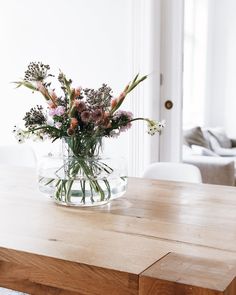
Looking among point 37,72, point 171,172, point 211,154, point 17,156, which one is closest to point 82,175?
point 37,72

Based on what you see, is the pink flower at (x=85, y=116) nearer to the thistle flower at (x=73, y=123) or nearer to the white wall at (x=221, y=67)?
the thistle flower at (x=73, y=123)

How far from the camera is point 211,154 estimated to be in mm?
4457

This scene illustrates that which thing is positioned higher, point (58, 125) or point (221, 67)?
point (221, 67)

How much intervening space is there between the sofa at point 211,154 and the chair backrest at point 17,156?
5.20ft

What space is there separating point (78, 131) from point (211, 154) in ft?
9.84

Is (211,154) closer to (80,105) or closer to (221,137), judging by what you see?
(221,137)

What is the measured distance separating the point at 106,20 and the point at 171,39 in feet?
1.52

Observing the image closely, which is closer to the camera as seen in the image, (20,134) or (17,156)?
(20,134)

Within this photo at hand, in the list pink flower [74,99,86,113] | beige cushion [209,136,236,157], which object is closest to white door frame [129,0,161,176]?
pink flower [74,99,86,113]

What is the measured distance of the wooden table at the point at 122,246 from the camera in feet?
3.51

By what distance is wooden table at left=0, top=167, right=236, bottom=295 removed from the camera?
1.07 meters

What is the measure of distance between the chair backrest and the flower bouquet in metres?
1.22

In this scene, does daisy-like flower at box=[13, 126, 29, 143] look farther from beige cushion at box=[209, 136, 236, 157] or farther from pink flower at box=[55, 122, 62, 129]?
beige cushion at box=[209, 136, 236, 157]

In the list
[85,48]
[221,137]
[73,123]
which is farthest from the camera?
[221,137]
